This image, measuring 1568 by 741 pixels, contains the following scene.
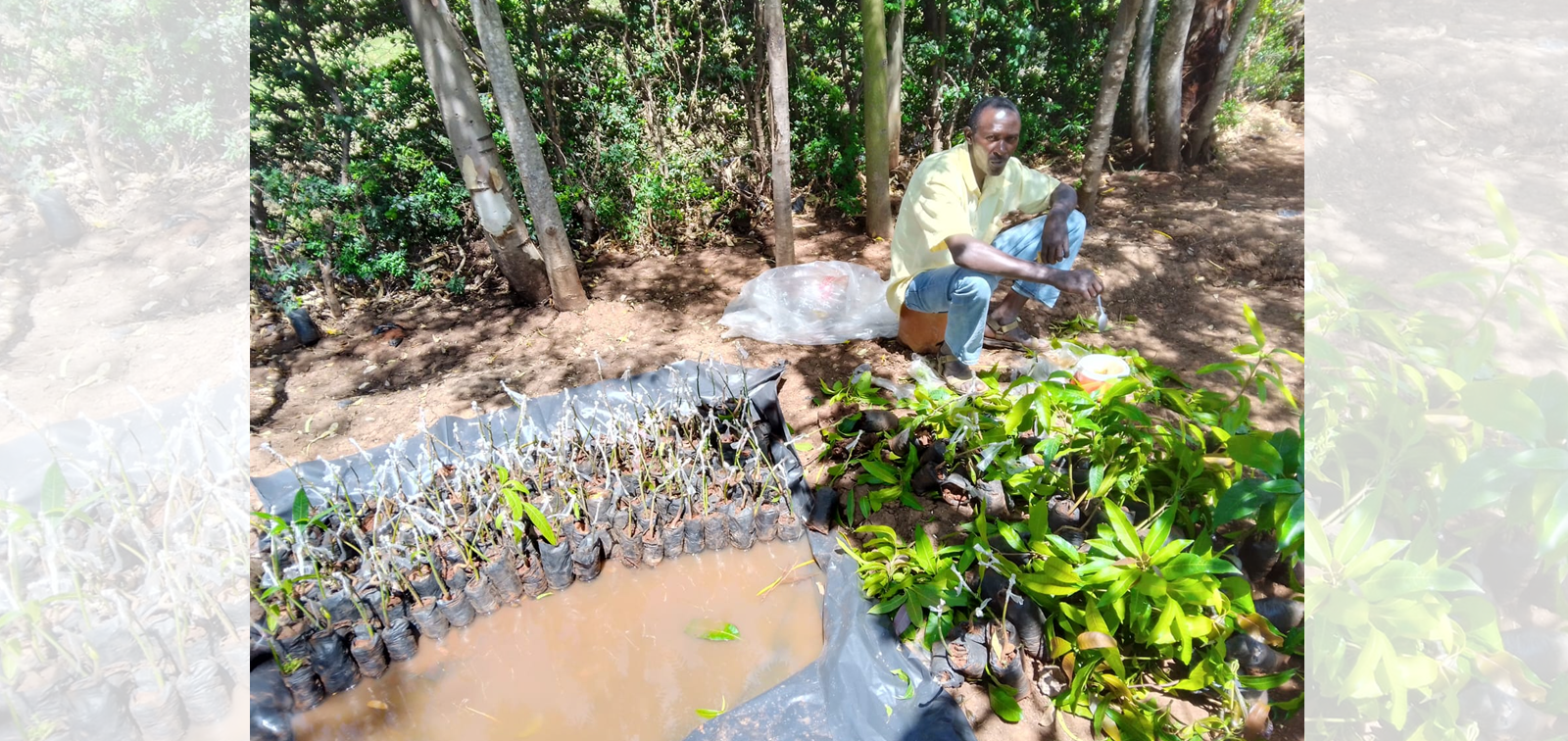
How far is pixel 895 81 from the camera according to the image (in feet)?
16.2

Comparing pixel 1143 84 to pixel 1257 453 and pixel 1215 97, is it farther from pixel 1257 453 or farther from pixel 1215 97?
pixel 1257 453

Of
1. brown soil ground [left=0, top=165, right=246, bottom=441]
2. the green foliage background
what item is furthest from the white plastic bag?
brown soil ground [left=0, top=165, right=246, bottom=441]

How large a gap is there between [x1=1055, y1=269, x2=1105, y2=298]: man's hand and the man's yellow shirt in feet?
1.38

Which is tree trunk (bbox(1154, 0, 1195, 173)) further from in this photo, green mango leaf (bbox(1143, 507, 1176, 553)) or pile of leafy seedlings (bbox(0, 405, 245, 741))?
pile of leafy seedlings (bbox(0, 405, 245, 741))

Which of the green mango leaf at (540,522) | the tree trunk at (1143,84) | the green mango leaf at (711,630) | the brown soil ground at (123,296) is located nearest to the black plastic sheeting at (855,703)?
the green mango leaf at (711,630)

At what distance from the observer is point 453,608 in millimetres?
2355

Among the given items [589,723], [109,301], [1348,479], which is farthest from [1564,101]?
[109,301]

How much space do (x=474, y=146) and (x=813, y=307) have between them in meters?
1.96

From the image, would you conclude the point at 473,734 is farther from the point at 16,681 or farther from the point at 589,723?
the point at 16,681

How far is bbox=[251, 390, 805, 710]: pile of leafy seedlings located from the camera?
221cm

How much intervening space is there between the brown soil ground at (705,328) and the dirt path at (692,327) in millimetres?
11

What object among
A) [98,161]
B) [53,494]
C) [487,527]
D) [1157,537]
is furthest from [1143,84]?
[98,161]

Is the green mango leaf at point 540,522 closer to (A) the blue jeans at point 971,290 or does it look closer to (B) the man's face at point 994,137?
(A) the blue jeans at point 971,290

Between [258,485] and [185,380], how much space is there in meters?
1.47
